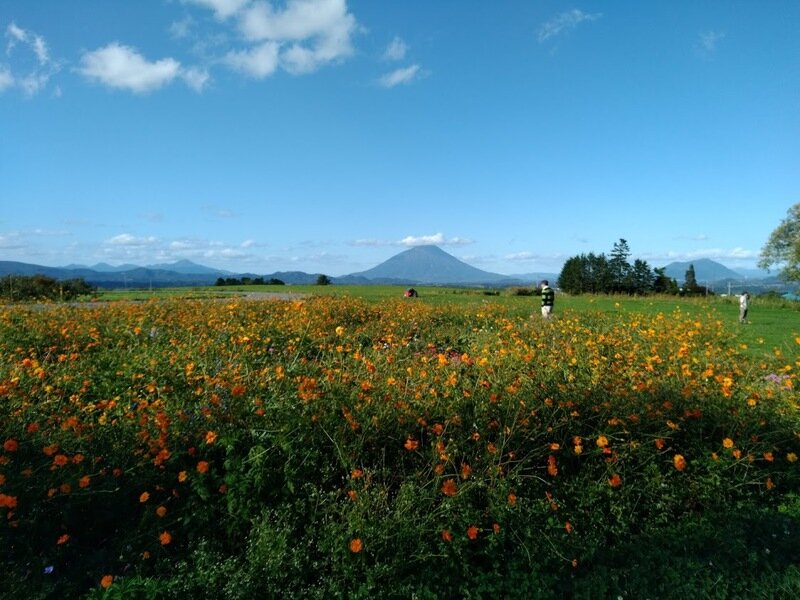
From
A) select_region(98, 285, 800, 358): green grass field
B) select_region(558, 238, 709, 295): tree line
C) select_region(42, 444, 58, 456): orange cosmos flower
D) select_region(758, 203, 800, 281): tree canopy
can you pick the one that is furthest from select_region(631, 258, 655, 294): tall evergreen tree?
select_region(42, 444, 58, 456): orange cosmos flower

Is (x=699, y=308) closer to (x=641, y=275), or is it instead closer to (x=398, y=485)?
(x=398, y=485)

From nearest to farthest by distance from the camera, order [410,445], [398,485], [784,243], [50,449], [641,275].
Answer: [50,449] < [410,445] < [398,485] < [784,243] < [641,275]

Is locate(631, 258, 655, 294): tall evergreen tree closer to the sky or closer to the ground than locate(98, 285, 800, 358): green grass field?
closer to the sky

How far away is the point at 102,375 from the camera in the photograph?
4.35m

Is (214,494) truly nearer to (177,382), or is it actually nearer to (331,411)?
(331,411)

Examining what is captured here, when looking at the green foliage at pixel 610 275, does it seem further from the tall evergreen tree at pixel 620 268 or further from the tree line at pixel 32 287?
the tree line at pixel 32 287

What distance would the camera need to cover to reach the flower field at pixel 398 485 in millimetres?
2305

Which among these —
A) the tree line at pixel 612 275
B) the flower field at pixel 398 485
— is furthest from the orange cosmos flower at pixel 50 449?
the tree line at pixel 612 275

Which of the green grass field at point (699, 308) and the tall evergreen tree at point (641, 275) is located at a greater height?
the tall evergreen tree at point (641, 275)

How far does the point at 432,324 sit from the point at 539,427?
6.41 metres

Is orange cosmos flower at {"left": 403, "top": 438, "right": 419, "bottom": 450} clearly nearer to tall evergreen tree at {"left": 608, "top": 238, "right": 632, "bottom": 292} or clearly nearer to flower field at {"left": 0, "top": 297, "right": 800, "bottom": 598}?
flower field at {"left": 0, "top": 297, "right": 800, "bottom": 598}

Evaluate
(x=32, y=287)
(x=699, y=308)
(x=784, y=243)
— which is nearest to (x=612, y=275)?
(x=784, y=243)

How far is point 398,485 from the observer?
293cm

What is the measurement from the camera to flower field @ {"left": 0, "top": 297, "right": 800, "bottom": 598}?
2.30 metres
